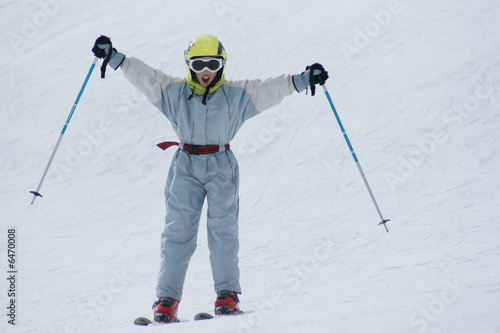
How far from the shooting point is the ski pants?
369 centimetres

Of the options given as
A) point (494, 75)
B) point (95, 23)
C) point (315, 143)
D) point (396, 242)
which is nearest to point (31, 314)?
point (396, 242)

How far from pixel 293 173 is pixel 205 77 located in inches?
154

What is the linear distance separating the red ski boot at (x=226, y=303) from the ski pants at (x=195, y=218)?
0.03 metres

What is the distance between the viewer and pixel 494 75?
8.22m

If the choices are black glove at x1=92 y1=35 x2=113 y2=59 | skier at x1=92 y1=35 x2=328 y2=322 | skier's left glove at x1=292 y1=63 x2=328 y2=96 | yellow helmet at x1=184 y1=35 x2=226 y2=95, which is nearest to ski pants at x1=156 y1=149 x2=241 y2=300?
skier at x1=92 y1=35 x2=328 y2=322

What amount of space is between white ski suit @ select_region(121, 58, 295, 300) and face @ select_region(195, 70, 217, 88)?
0.25ft

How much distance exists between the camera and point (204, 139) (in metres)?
3.68

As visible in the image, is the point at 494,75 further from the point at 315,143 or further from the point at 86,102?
the point at 86,102

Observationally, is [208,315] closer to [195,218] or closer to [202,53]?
[195,218]

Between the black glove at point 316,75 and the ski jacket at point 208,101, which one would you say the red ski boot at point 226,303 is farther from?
the black glove at point 316,75

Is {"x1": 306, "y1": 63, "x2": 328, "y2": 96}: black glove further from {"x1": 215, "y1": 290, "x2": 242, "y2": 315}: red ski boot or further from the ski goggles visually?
{"x1": 215, "y1": 290, "x2": 242, "y2": 315}: red ski boot

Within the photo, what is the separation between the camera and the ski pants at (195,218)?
3.69 metres

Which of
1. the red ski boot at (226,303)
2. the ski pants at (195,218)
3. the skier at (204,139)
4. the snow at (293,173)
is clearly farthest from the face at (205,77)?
the snow at (293,173)

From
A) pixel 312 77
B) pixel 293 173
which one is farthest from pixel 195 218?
pixel 293 173
